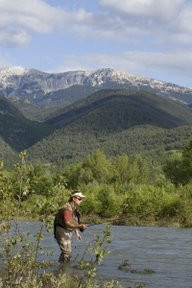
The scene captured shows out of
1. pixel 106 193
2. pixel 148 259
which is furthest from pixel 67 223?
pixel 106 193

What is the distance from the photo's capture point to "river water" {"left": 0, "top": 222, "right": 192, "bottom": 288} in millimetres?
17281

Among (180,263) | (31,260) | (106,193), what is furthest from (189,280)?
(106,193)

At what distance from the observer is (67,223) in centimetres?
1808

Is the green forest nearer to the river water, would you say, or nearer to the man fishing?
the man fishing

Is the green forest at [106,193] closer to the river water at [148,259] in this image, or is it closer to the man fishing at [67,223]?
the man fishing at [67,223]

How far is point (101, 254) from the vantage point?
795 cm

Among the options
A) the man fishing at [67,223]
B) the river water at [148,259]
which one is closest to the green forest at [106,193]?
the man fishing at [67,223]

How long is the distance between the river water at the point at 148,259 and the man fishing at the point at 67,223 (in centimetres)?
65

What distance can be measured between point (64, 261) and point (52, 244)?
8.20 metres

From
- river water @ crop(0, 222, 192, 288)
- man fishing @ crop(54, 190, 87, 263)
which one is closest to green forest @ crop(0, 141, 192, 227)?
man fishing @ crop(54, 190, 87, 263)

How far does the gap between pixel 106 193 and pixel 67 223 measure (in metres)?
40.5

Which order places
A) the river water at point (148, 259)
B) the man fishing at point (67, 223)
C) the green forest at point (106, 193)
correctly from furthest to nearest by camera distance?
the man fishing at point (67, 223)
the river water at point (148, 259)
the green forest at point (106, 193)

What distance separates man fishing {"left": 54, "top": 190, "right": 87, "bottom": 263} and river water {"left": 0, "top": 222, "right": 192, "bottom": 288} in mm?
649

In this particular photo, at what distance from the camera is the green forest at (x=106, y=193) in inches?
360
